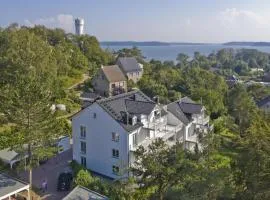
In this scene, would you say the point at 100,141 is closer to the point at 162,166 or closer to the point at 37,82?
the point at 37,82

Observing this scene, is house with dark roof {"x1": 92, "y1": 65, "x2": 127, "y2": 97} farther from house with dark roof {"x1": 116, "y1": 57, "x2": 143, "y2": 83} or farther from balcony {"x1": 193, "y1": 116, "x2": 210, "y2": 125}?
balcony {"x1": 193, "y1": 116, "x2": 210, "y2": 125}

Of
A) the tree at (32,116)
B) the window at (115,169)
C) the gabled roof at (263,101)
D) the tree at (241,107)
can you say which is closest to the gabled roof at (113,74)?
the tree at (241,107)

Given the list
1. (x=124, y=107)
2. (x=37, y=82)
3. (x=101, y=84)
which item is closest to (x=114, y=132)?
(x=124, y=107)

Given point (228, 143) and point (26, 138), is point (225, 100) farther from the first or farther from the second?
point (26, 138)

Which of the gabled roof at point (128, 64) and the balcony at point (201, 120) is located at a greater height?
the gabled roof at point (128, 64)

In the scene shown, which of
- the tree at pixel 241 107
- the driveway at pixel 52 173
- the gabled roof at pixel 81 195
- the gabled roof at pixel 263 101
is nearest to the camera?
the gabled roof at pixel 81 195

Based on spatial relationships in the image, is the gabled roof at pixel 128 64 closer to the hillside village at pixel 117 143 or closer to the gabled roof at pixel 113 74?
the gabled roof at pixel 113 74
